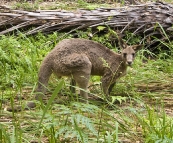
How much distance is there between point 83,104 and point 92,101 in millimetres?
759

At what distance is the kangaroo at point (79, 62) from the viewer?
15.9ft

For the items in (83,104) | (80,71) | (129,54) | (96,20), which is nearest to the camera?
(83,104)

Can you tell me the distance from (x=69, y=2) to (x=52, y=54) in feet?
21.4

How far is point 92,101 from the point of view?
156 inches

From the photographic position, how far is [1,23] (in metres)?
7.42

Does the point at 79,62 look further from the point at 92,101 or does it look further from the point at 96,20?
the point at 96,20

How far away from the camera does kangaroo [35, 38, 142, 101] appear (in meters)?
4.84

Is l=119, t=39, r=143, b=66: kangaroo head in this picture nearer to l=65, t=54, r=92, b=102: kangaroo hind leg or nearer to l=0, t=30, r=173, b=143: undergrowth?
l=0, t=30, r=173, b=143: undergrowth

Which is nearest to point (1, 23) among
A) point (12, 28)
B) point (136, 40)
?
point (12, 28)

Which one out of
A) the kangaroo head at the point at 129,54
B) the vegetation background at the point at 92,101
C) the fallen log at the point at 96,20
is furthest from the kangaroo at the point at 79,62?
the fallen log at the point at 96,20

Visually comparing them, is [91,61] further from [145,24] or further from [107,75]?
[145,24]

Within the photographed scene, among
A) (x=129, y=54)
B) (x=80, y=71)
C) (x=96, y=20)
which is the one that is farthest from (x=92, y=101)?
(x=96, y=20)

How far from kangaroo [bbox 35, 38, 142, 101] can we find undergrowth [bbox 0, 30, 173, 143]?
213 mm

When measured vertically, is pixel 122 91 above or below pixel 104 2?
below
